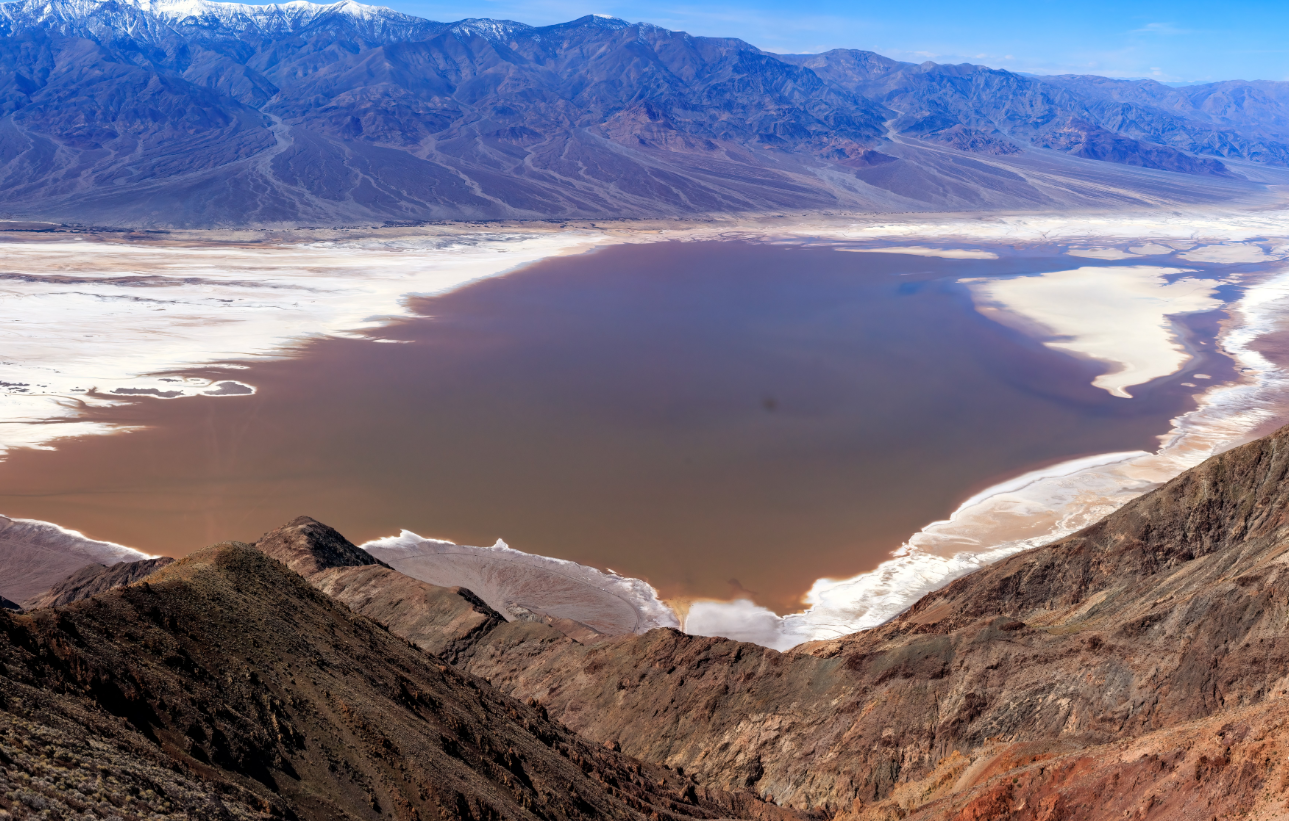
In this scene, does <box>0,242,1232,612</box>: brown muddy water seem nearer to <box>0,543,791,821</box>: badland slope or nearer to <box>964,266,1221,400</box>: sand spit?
<box>964,266,1221,400</box>: sand spit

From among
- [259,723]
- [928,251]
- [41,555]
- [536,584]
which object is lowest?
[41,555]

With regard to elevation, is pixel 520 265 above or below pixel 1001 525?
above

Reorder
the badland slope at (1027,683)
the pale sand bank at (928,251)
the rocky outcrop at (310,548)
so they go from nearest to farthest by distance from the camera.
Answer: the badland slope at (1027,683), the rocky outcrop at (310,548), the pale sand bank at (928,251)

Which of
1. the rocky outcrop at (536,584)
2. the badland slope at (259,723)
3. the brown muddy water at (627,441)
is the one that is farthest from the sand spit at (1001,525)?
the badland slope at (259,723)

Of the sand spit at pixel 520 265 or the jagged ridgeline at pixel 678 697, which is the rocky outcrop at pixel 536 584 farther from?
the jagged ridgeline at pixel 678 697

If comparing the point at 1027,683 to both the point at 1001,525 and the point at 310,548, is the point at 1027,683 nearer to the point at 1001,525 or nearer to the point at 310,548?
the point at 1001,525

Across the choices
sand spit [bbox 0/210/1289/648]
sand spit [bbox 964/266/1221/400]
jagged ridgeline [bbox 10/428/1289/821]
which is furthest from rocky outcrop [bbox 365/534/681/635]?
sand spit [bbox 964/266/1221/400]

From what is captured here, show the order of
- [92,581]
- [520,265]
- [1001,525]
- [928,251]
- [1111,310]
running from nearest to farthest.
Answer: [92,581], [1001,525], [1111,310], [520,265], [928,251]

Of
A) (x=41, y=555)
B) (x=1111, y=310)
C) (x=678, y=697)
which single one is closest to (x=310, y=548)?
(x=41, y=555)
